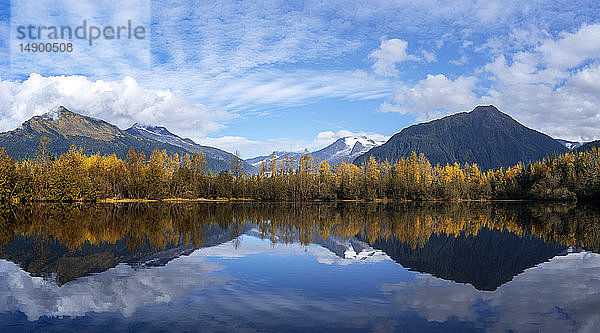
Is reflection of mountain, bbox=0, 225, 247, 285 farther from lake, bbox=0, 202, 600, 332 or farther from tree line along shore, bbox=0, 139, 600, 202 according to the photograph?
tree line along shore, bbox=0, 139, 600, 202

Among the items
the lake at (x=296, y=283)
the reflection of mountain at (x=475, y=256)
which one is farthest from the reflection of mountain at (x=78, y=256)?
the reflection of mountain at (x=475, y=256)

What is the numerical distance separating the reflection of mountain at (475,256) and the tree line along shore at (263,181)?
8729 centimetres

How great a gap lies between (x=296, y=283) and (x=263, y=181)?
108223 millimetres

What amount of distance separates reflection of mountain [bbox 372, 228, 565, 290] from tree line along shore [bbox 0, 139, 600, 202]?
286ft

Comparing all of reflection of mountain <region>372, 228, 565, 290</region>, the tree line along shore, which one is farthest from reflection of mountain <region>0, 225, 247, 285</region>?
the tree line along shore

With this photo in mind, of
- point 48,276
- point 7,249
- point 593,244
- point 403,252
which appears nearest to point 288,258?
point 403,252

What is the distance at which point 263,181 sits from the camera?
12756cm

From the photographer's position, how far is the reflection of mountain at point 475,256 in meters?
21.8

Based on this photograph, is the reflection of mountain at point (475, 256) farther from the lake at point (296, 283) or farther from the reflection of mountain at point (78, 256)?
the reflection of mountain at point (78, 256)

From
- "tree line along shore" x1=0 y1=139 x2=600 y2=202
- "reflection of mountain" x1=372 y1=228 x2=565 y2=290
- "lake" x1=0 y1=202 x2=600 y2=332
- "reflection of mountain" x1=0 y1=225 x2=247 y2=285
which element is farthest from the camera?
"tree line along shore" x1=0 y1=139 x2=600 y2=202

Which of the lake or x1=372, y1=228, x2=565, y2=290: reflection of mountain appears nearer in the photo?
the lake

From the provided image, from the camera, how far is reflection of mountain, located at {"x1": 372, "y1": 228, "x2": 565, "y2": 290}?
2183 centimetres

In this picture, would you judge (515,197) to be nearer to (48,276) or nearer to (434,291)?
(434,291)

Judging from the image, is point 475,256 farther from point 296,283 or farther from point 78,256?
point 78,256
